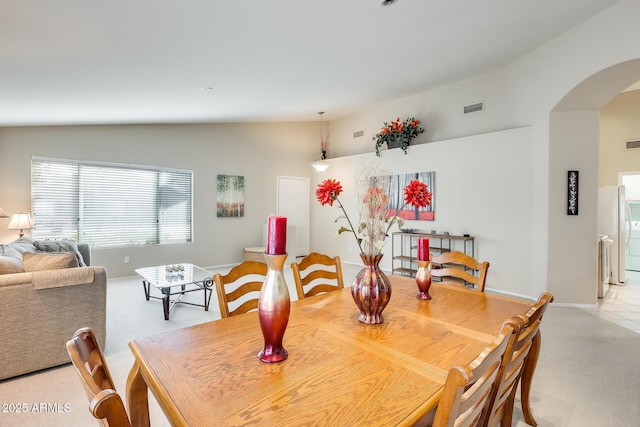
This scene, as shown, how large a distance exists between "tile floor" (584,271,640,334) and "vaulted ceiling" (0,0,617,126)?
11.5 ft

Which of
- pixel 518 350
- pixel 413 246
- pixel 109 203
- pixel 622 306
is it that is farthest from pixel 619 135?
pixel 109 203

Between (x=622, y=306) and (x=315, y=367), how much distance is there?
5218 millimetres

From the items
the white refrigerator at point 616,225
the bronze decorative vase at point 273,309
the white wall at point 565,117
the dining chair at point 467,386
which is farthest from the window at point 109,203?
the white refrigerator at point 616,225

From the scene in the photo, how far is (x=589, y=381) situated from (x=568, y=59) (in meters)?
3.72

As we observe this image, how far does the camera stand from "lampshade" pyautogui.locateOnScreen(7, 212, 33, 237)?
14.9 ft

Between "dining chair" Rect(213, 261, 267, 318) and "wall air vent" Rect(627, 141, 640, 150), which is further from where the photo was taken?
"wall air vent" Rect(627, 141, 640, 150)

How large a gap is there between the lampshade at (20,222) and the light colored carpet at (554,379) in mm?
2116

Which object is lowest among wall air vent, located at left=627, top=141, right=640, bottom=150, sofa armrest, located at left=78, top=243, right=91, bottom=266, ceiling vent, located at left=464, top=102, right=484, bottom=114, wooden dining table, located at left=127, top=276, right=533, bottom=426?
sofa armrest, located at left=78, top=243, right=91, bottom=266

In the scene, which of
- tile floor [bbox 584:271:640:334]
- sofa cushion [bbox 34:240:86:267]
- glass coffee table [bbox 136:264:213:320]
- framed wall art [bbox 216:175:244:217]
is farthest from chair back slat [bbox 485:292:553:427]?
framed wall art [bbox 216:175:244:217]

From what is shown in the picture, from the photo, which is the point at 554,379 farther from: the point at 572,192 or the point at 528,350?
the point at 572,192

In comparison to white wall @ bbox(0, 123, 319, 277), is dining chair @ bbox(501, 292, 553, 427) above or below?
below

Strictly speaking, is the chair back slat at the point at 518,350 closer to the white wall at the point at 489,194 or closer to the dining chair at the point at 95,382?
the dining chair at the point at 95,382

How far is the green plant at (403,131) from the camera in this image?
239 inches

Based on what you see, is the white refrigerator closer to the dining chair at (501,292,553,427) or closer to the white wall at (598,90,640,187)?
the white wall at (598,90,640,187)
